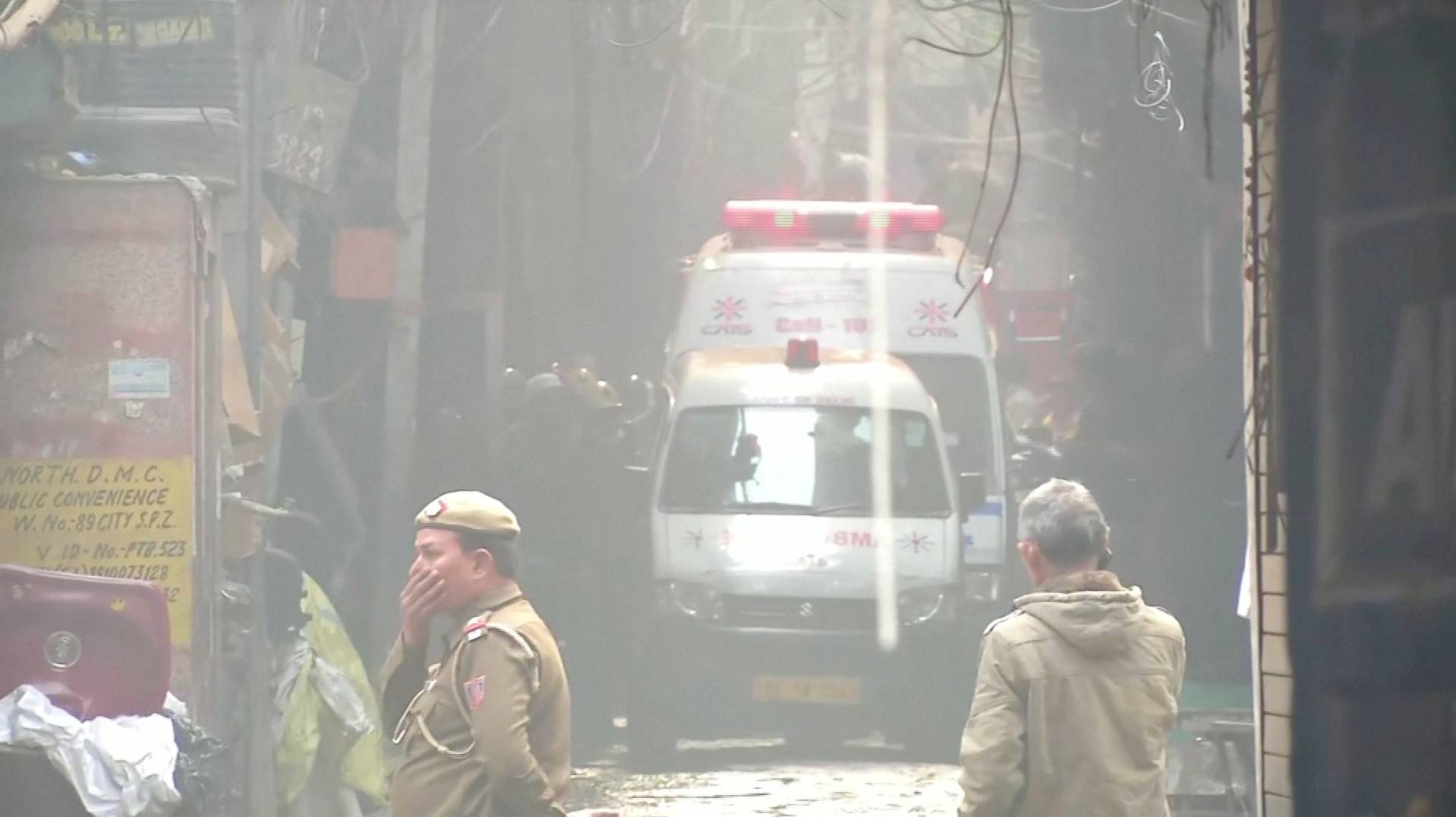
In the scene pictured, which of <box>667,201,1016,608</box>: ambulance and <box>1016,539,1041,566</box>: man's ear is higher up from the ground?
<box>667,201,1016,608</box>: ambulance

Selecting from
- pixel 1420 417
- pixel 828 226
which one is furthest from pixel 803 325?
pixel 1420 417

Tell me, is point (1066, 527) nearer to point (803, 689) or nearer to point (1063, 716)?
point (1063, 716)

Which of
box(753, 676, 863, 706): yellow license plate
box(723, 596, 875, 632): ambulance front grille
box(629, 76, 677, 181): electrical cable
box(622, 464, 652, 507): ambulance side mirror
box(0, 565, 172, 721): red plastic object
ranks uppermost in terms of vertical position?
box(629, 76, 677, 181): electrical cable

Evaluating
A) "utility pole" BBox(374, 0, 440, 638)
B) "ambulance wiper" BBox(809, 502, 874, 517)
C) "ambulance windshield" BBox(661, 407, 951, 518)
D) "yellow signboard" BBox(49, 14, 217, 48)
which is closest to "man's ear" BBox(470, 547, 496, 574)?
"yellow signboard" BBox(49, 14, 217, 48)

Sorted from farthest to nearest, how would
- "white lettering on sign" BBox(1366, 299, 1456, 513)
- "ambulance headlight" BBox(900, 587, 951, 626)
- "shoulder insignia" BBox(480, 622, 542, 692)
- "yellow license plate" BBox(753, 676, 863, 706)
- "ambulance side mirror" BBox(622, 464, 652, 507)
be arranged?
"ambulance side mirror" BBox(622, 464, 652, 507) < "ambulance headlight" BBox(900, 587, 951, 626) < "yellow license plate" BBox(753, 676, 863, 706) < "shoulder insignia" BBox(480, 622, 542, 692) < "white lettering on sign" BBox(1366, 299, 1456, 513)

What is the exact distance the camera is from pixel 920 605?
9695 millimetres

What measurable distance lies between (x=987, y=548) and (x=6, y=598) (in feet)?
→ 19.5

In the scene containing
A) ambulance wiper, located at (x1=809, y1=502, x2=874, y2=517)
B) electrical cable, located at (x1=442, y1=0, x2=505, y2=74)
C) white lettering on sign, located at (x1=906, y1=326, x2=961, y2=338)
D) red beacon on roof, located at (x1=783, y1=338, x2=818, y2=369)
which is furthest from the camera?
electrical cable, located at (x1=442, y1=0, x2=505, y2=74)

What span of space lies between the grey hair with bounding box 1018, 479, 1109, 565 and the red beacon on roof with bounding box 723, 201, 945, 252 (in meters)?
7.19

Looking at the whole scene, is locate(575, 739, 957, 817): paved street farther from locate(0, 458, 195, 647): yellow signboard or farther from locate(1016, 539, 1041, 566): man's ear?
locate(1016, 539, 1041, 566): man's ear

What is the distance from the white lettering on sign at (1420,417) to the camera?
81.8 inches

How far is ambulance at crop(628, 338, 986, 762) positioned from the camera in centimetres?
959

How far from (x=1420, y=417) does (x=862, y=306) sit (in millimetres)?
8405

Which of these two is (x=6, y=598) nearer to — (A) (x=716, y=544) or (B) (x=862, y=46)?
(A) (x=716, y=544)
